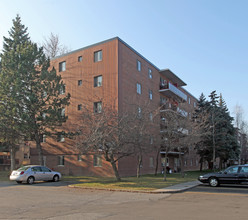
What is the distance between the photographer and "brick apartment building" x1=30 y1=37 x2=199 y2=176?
27.4 metres

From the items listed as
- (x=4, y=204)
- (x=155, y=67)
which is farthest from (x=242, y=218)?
(x=155, y=67)

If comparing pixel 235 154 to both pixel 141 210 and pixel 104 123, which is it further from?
pixel 141 210

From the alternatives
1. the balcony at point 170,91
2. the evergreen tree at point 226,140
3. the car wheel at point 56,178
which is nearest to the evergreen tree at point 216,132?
the evergreen tree at point 226,140

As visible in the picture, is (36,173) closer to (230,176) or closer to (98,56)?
(230,176)

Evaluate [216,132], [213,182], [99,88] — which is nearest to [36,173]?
[99,88]

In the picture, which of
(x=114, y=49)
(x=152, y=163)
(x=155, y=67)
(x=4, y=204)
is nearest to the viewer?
(x=4, y=204)

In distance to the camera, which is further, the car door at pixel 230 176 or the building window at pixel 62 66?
the building window at pixel 62 66

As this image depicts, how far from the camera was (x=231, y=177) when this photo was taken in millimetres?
17203

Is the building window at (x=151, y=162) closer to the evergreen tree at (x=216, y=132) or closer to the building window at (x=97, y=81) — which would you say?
the evergreen tree at (x=216, y=132)

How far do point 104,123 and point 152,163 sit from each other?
633 inches

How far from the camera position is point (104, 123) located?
18656 millimetres

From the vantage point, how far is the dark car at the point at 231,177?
55.4 feet

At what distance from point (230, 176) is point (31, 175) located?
1448cm

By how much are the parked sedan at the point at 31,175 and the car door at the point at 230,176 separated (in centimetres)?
1321
